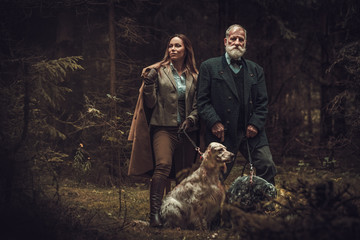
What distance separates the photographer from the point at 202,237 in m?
5.03

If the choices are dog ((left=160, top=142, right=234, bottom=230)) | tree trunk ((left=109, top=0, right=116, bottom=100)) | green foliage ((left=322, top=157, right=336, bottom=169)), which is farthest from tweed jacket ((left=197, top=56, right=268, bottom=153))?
green foliage ((left=322, top=157, right=336, bottom=169))

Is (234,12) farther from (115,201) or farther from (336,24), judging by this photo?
(115,201)

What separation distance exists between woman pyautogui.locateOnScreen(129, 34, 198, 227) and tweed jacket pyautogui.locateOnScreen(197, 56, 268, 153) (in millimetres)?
308

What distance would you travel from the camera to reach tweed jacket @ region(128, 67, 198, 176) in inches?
231

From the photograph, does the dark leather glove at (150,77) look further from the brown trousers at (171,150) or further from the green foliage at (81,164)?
the green foliage at (81,164)

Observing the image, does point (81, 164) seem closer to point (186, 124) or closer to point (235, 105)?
point (186, 124)

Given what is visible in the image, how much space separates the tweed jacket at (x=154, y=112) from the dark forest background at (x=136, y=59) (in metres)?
1.32

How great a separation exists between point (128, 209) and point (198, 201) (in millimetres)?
2012

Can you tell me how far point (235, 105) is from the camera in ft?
18.5

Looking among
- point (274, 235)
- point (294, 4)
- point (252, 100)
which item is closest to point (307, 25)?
point (294, 4)

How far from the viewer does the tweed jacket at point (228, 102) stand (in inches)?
221

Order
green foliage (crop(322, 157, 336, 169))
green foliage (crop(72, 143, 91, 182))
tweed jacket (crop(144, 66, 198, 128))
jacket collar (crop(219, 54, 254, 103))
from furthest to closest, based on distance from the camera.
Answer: green foliage (crop(322, 157, 336, 169)), green foliage (crop(72, 143, 91, 182)), tweed jacket (crop(144, 66, 198, 128)), jacket collar (crop(219, 54, 254, 103))

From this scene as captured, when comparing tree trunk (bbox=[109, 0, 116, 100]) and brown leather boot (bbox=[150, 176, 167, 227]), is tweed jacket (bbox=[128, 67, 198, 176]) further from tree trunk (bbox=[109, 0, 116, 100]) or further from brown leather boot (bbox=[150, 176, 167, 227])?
tree trunk (bbox=[109, 0, 116, 100])

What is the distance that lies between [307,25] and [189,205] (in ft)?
37.0
